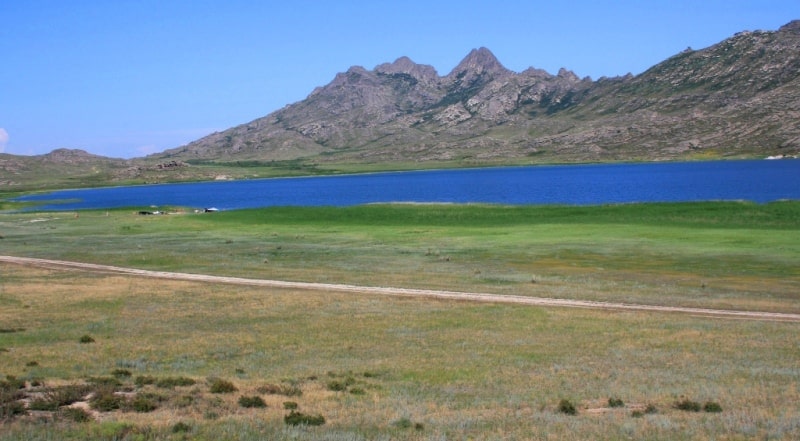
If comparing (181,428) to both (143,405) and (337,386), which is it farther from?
(337,386)

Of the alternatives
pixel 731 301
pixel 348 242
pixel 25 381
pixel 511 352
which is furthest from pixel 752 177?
pixel 25 381

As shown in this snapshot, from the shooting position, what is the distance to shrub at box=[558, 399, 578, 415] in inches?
714

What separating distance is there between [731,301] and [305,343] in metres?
25.0

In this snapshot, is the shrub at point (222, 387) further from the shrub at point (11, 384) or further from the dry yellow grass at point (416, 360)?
the shrub at point (11, 384)

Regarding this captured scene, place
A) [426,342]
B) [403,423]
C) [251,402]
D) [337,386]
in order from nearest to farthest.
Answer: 1. [403,423]
2. [251,402]
3. [337,386]
4. [426,342]

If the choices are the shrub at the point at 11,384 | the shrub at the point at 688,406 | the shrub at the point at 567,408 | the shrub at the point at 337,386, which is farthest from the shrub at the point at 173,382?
the shrub at the point at 688,406

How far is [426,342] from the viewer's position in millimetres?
30250

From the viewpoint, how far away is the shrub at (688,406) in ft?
59.4

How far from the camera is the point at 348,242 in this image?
8131 cm

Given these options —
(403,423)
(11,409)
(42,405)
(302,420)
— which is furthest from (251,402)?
(11,409)

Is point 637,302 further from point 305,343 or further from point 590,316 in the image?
point 305,343

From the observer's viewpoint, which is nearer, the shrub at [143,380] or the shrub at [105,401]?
the shrub at [105,401]

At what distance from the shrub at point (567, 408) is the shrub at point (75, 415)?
1190 centimetres

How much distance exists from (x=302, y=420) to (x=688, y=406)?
10.0 meters
